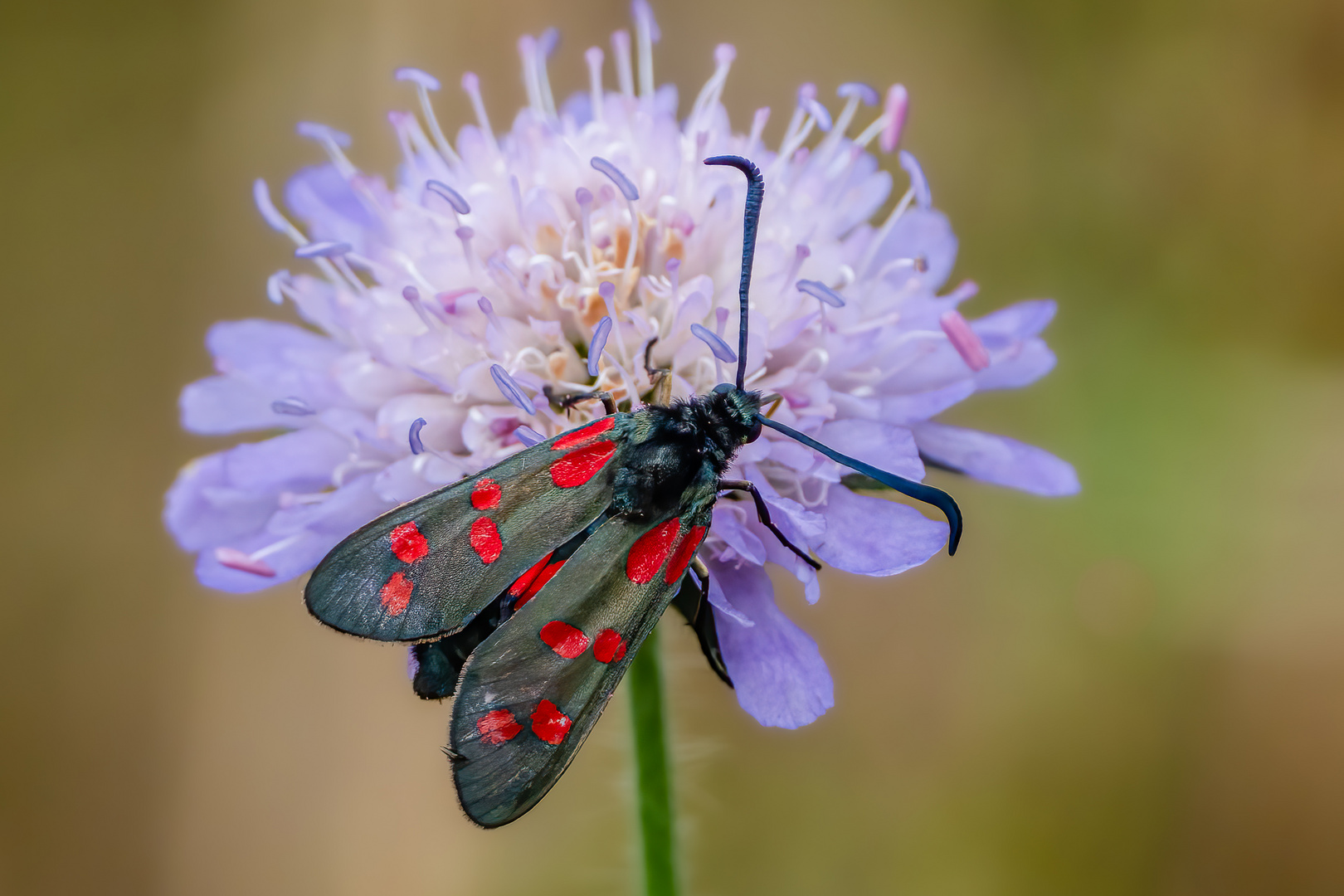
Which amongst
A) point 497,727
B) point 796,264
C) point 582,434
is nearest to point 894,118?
point 796,264

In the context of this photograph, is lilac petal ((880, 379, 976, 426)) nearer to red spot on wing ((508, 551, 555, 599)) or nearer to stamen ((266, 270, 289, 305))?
red spot on wing ((508, 551, 555, 599))

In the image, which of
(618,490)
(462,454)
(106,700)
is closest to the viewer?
(618,490)

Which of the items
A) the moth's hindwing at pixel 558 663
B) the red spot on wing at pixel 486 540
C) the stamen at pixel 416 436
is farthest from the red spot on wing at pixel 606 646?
the stamen at pixel 416 436

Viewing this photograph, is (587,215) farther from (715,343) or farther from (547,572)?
(547,572)

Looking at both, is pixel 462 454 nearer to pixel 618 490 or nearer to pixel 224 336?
pixel 618 490

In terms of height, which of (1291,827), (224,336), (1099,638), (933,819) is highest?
(224,336)

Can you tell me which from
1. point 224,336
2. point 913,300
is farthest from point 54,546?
point 913,300

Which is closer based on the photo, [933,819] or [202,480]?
[202,480]

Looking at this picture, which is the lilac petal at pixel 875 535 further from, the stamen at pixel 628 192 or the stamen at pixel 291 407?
the stamen at pixel 291 407

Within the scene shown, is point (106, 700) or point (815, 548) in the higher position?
point (815, 548)
